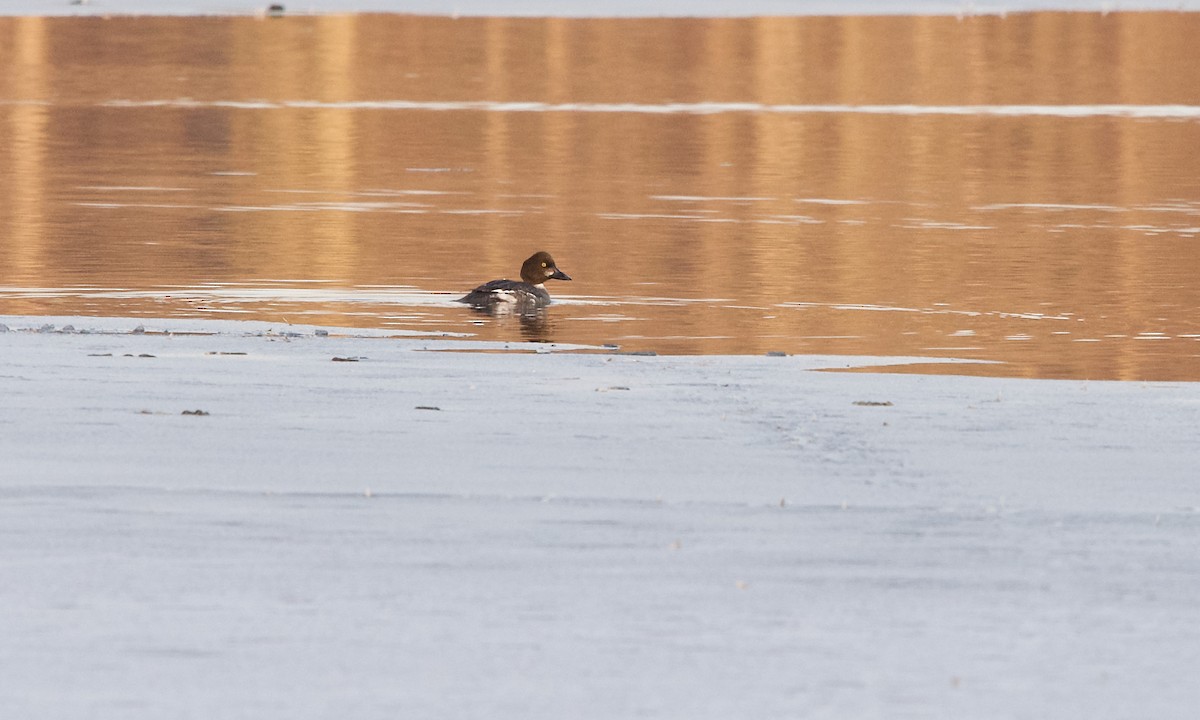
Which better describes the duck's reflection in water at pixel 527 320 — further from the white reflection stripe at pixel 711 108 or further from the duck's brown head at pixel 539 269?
the white reflection stripe at pixel 711 108

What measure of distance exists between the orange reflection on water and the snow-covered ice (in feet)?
9.80

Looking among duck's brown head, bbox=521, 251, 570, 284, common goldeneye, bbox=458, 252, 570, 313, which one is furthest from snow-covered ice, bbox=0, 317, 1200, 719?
duck's brown head, bbox=521, 251, 570, 284

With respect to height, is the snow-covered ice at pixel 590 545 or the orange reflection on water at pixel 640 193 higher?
the orange reflection on water at pixel 640 193

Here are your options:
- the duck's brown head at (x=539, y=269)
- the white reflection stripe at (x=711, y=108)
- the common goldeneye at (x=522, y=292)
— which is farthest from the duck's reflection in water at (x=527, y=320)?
the white reflection stripe at (x=711, y=108)

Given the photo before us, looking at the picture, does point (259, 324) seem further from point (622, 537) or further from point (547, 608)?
point (547, 608)

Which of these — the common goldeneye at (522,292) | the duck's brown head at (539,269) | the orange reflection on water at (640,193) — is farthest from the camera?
the duck's brown head at (539,269)

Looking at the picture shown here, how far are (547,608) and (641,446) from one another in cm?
254

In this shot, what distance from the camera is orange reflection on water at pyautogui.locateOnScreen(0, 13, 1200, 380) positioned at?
1392cm

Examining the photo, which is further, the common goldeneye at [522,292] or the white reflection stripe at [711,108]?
the white reflection stripe at [711,108]

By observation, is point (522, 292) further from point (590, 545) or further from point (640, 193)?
point (640, 193)

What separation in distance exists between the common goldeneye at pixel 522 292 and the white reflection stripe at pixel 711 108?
1759 cm

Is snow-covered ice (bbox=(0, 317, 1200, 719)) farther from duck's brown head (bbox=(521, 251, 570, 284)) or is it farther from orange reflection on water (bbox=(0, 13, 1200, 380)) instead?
duck's brown head (bbox=(521, 251, 570, 284))

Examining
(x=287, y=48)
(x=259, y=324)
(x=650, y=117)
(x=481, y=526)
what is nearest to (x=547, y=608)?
(x=481, y=526)

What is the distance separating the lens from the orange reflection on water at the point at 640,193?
45.7ft
